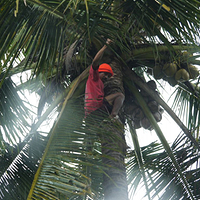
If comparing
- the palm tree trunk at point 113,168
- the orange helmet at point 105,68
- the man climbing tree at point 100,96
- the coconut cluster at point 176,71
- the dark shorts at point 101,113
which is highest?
the coconut cluster at point 176,71

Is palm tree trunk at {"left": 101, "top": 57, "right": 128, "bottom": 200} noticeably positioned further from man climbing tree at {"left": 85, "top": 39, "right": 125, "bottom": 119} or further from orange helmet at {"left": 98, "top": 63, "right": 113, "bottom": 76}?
orange helmet at {"left": 98, "top": 63, "right": 113, "bottom": 76}

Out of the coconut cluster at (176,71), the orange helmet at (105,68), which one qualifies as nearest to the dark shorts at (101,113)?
the orange helmet at (105,68)

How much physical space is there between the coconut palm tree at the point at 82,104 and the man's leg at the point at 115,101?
0.48ft

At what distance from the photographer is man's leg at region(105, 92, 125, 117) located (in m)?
3.60

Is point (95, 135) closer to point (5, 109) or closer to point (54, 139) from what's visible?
point (54, 139)

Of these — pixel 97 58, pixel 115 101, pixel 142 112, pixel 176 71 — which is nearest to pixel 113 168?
pixel 115 101

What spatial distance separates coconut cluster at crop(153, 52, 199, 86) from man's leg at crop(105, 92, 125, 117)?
0.70m

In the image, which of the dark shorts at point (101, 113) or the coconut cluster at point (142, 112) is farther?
the coconut cluster at point (142, 112)

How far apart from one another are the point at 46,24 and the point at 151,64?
1780 millimetres

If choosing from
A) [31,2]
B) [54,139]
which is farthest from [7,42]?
[54,139]

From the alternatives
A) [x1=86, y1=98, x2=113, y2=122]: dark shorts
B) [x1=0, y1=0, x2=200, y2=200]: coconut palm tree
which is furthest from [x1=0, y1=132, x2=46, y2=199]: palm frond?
[x1=86, y1=98, x2=113, y2=122]: dark shorts

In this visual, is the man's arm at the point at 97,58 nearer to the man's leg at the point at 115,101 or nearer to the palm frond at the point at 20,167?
the man's leg at the point at 115,101

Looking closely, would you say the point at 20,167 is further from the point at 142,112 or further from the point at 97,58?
the point at 142,112

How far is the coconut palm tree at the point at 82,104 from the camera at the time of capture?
2.60 meters
